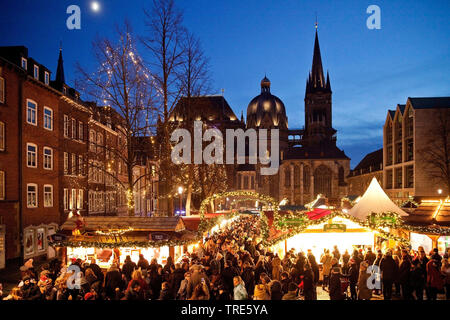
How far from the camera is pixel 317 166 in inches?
4018

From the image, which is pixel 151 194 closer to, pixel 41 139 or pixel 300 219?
pixel 41 139

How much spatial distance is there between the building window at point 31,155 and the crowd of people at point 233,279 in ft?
47.3

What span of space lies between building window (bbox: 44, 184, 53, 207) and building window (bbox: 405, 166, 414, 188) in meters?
43.5

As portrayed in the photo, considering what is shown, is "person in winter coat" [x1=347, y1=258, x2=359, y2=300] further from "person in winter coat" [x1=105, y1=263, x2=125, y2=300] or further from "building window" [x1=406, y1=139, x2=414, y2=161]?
"building window" [x1=406, y1=139, x2=414, y2=161]

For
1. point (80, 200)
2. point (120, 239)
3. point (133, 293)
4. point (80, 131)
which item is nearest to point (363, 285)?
point (133, 293)

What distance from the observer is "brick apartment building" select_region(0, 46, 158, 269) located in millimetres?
23078

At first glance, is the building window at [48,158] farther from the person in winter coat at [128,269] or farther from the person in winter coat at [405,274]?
the person in winter coat at [405,274]

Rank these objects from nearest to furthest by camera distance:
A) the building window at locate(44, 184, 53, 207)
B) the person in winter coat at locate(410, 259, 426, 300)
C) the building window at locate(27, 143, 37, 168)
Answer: the person in winter coat at locate(410, 259, 426, 300) < the building window at locate(27, 143, 37, 168) < the building window at locate(44, 184, 53, 207)

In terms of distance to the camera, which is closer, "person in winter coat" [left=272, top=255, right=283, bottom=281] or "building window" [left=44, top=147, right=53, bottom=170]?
"person in winter coat" [left=272, top=255, right=283, bottom=281]

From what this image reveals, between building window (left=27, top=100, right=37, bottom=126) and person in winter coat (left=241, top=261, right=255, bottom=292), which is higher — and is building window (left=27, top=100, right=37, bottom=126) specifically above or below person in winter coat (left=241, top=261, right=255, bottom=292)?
above

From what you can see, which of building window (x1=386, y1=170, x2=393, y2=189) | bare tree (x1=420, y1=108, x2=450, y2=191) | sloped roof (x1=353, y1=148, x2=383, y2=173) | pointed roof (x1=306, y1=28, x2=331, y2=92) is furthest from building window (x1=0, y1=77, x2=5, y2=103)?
pointed roof (x1=306, y1=28, x2=331, y2=92)

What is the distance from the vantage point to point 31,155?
85.2 ft

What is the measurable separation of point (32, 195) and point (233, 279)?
19312 mm

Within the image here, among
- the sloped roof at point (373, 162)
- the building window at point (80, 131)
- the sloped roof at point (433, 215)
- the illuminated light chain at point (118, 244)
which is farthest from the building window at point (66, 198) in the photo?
the sloped roof at point (373, 162)
